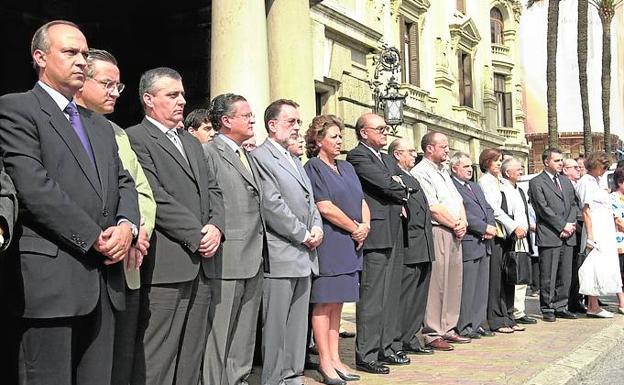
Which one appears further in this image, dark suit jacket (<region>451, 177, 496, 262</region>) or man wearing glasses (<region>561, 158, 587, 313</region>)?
man wearing glasses (<region>561, 158, 587, 313</region>)

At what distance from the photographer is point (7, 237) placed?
314cm

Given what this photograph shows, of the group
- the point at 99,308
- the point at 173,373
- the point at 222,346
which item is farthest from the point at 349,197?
the point at 99,308

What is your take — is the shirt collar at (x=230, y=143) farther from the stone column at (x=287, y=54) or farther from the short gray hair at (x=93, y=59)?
the stone column at (x=287, y=54)

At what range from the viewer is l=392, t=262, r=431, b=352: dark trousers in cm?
749

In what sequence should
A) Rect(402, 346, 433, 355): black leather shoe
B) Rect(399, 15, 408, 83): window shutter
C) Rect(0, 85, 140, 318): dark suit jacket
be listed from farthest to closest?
Rect(399, 15, 408, 83): window shutter, Rect(402, 346, 433, 355): black leather shoe, Rect(0, 85, 140, 318): dark suit jacket

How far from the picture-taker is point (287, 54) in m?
9.54

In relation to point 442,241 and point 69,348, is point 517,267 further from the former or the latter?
point 69,348

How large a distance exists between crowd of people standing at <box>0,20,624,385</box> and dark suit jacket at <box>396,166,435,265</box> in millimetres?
19

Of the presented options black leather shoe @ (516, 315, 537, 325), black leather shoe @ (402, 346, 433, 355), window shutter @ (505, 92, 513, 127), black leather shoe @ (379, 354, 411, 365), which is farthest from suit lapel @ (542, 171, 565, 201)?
window shutter @ (505, 92, 513, 127)

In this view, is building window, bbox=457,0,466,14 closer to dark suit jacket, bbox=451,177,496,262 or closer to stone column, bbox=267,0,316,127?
stone column, bbox=267,0,316,127

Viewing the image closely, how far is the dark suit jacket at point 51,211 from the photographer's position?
3344 mm

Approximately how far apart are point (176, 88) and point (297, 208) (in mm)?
1497

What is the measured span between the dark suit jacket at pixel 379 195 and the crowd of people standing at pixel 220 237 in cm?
2

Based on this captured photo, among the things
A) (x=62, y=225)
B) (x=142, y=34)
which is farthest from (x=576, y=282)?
(x=62, y=225)
